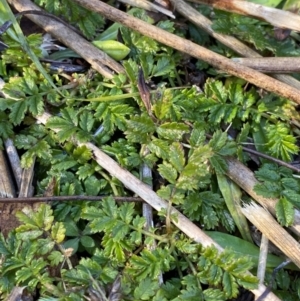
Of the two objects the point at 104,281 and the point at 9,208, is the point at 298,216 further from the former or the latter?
the point at 9,208

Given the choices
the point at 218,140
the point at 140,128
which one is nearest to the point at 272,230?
the point at 218,140

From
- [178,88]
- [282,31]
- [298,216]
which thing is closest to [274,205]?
[298,216]

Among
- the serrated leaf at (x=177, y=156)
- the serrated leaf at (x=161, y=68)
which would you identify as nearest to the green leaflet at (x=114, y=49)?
the serrated leaf at (x=161, y=68)

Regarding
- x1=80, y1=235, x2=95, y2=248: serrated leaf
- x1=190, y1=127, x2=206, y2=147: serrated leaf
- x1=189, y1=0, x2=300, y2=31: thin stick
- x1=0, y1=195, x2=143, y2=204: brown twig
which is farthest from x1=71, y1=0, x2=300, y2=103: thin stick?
x1=80, y1=235, x2=95, y2=248: serrated leaf

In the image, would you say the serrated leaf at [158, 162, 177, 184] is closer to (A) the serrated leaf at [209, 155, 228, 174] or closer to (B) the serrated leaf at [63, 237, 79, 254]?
(A) the serrated leaf at [209, 155, 228, 174]

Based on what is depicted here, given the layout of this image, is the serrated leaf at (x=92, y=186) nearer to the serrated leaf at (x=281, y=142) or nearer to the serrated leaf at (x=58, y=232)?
the serrated leaf at (x=58, y=232)
